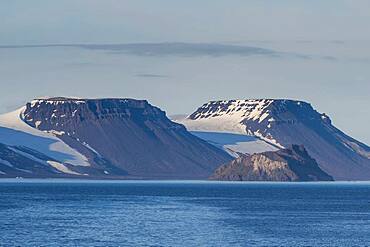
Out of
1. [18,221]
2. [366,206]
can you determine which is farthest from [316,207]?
[18,221]

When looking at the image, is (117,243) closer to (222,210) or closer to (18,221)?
(18,221)

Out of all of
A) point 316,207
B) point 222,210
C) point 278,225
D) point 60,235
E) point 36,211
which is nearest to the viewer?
point 60,235

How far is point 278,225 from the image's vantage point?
123m

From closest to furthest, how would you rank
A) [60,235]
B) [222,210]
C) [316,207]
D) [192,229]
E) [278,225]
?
[60,235] < [192,229] < [278,225] < [222,210] < [316,207]

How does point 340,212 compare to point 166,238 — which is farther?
point 340,212

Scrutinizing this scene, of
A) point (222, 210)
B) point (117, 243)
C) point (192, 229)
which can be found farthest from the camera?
point (222, 210)

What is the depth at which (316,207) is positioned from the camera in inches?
6698

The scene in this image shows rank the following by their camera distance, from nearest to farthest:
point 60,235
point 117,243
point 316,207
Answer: point 117,243 → point 60,235 → point 316,207

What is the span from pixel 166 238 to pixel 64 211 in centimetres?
4781

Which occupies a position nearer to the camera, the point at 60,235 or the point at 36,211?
the point at 60,235

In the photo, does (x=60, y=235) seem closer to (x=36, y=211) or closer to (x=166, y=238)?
(x=166, y=238)

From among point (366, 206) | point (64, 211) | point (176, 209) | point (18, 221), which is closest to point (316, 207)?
point (366, 206)

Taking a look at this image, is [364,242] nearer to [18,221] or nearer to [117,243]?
[117,243]

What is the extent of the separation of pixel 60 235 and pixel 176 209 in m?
51.7
